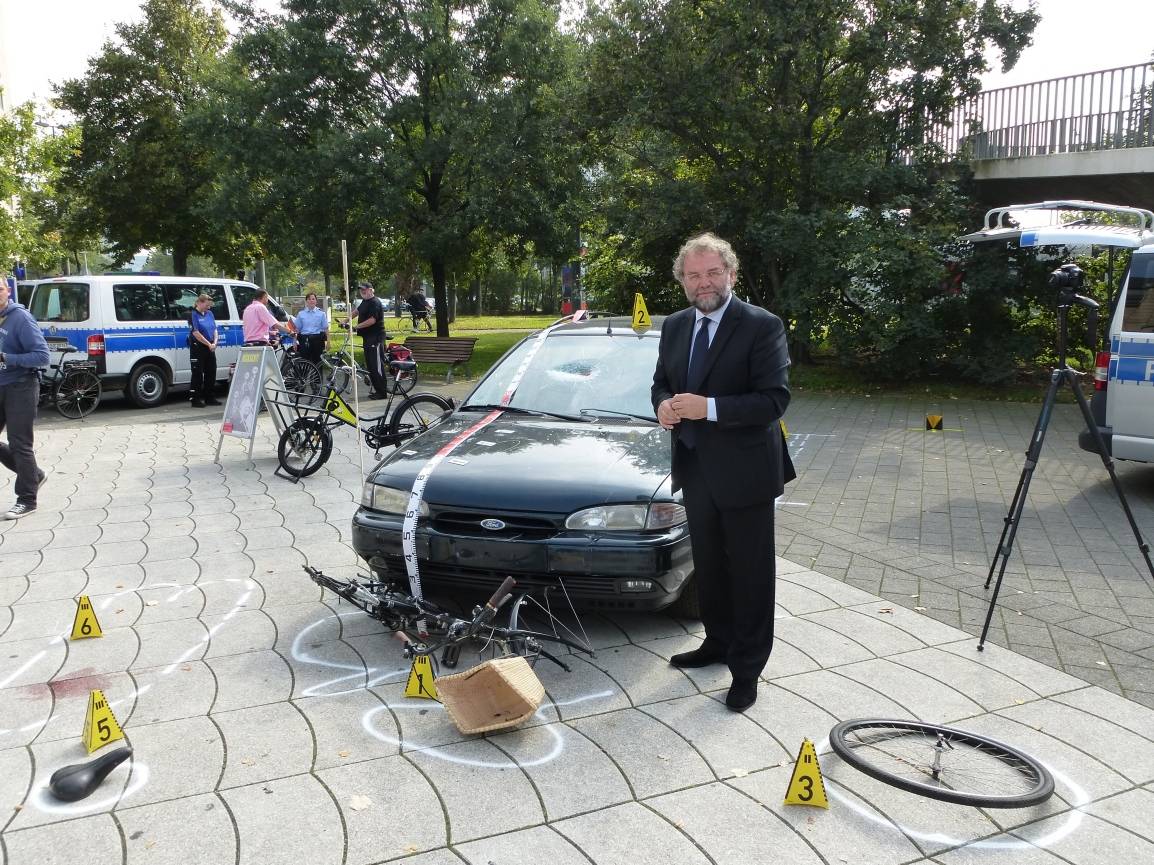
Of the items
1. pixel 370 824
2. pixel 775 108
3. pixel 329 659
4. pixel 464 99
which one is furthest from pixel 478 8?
pixel 370 824

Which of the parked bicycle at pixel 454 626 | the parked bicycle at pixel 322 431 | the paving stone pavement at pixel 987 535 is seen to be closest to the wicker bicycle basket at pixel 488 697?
the parked bicycle at pixel 454 626

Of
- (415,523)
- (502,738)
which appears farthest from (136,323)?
(502,738)

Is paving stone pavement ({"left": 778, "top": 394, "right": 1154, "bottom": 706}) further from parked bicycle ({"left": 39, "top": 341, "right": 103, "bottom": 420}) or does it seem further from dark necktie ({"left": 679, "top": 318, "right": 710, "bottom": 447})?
parked bicycle ({"left": 39, "top": 341, "right": 103, "bottom": 420})

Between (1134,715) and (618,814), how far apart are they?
94.1 inches

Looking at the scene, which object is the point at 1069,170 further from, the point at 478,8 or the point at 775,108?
the point at 478,8

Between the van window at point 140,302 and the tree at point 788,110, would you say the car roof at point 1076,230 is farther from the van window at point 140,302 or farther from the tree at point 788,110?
the van window at point 140,302

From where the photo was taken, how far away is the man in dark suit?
3971 mm

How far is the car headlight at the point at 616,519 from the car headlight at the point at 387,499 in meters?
0.78

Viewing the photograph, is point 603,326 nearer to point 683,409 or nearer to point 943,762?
point 683,409

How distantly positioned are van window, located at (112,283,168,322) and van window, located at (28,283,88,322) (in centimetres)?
45

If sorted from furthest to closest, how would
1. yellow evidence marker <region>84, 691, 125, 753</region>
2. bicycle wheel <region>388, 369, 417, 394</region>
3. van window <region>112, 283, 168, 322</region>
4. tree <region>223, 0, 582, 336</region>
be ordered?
tree <region>223, 0, 582, 336</region>
bicycle wheel <region>388, 369, 417, 394</region>
van window <region>112, 283, 168, 322</region>
yellow evidence marker <region>84, 691, 125, 753</region>

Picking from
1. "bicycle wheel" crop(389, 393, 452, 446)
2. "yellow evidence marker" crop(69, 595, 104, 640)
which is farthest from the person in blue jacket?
"yellow evidence marker" crop(69, 595, 104, 640)

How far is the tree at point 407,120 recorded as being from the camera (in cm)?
2028

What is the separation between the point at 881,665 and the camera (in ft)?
15.1
